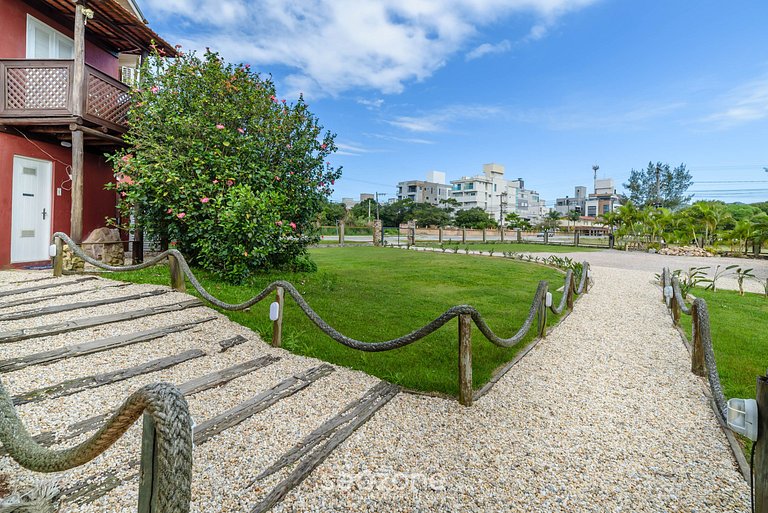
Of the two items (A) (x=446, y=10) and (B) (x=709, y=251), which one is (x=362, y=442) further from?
(B) (x=709, y=251)

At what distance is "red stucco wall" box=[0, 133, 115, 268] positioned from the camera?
8898mm

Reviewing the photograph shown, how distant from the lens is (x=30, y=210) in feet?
31.4

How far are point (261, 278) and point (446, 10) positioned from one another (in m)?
9.69

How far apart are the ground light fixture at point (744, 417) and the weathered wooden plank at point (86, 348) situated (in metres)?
5.98

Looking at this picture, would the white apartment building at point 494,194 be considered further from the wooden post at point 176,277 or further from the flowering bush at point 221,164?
the wooden post at point 176,277

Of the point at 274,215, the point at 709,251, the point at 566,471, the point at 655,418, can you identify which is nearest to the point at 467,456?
the point at 566,471

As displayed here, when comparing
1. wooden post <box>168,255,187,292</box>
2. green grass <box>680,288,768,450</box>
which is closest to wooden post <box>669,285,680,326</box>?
green grass <box>680,288,768,450</box>

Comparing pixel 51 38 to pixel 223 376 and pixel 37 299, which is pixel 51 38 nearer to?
pixel 37 299

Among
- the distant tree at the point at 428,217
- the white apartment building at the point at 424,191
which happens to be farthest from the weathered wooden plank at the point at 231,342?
the white apartment building at the point at 424,191

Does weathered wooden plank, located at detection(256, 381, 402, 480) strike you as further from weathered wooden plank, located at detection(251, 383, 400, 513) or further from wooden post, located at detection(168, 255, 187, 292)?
wooden post, located at detection(168, 255, 187, 292)

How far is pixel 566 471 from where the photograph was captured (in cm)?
307

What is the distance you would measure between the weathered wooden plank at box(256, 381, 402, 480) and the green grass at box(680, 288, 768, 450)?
3.39 m

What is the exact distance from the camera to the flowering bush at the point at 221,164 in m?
8.02

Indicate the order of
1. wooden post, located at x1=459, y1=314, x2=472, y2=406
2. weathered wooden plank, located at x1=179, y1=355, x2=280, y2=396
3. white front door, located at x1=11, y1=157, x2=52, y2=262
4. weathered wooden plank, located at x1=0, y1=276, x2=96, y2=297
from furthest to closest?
1. white front door, located at x1=11, y1=157, x2=52, y2=262
2. weathered wooden plank, located at x1=0, y1=276, x2=96, y2=297
3. weathered wooden plank, located at x1=179, y1=355, x2=280, y2=396
4. wooden post, located at x1=459, y1=314, x2=472, y2=406
